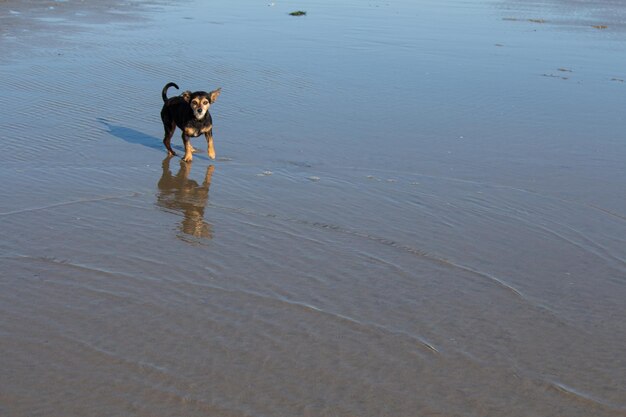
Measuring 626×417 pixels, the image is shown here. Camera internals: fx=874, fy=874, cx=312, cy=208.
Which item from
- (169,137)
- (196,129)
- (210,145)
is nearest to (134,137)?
(169,137)

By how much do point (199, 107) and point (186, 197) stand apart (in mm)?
1489

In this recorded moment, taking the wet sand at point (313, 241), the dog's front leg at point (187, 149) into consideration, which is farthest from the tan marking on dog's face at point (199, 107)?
the wet sand at point (313, 241)

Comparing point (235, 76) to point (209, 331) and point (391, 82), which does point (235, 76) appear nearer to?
point (391, 82)

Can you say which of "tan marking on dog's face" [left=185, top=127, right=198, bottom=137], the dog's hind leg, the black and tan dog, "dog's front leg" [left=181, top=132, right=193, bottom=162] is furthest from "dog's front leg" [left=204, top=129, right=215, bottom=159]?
the dog's hind leg

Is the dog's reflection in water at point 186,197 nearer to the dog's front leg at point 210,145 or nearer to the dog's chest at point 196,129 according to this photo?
the dog's front leg at point 210,145

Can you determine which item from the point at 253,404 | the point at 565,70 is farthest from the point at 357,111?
the point at 253,404

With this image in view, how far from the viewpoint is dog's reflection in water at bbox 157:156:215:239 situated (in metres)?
6.91

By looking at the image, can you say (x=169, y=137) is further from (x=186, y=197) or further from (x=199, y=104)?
(x=186, y=197)

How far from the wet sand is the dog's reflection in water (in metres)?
0.04

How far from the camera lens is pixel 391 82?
12773mm

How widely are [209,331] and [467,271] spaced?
202 cm

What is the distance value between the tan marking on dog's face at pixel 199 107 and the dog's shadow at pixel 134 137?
0.56m

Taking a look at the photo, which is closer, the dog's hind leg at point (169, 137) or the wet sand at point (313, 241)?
the wet sand at point (313, 241)

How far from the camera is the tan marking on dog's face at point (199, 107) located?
8.92m
